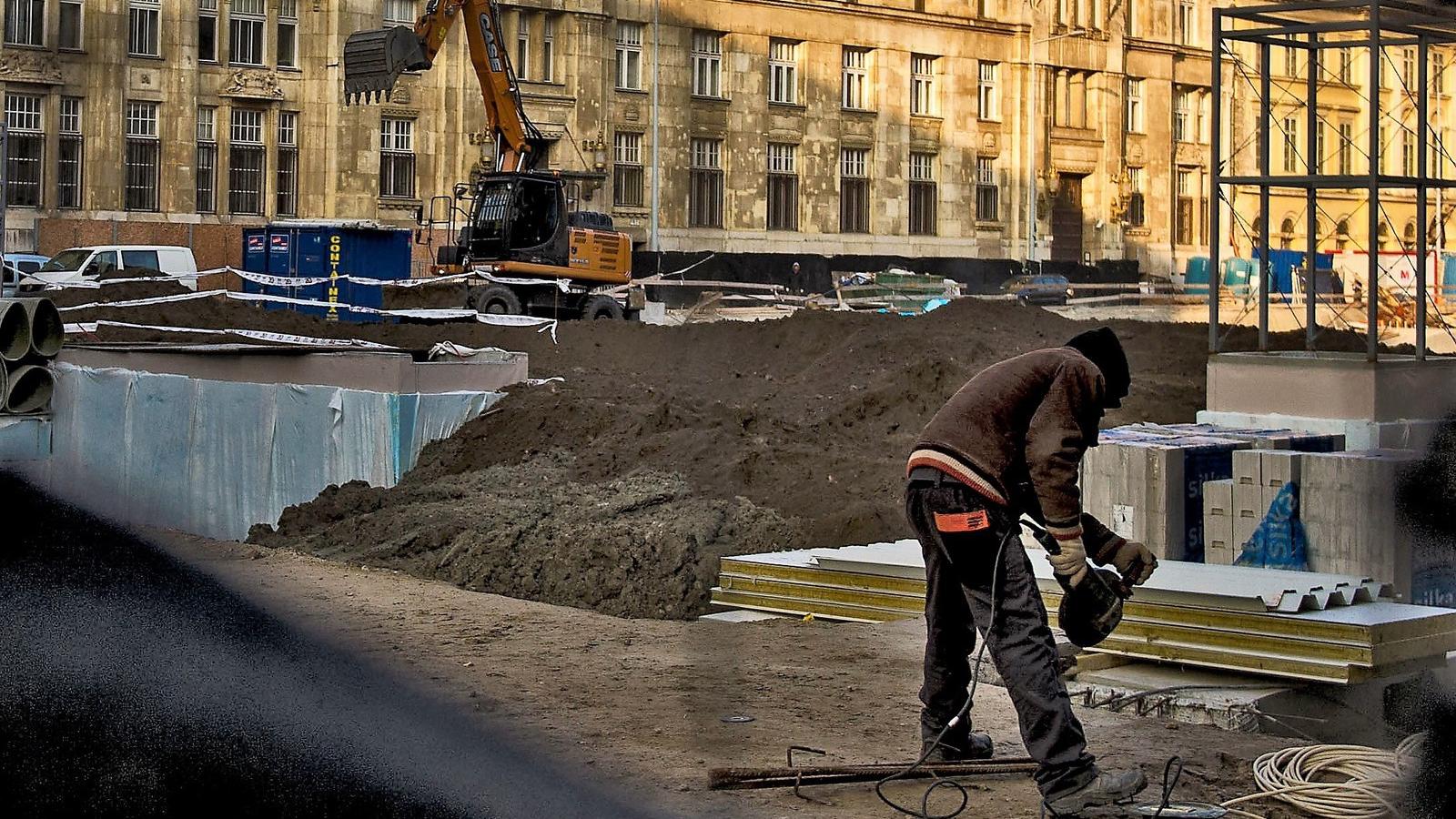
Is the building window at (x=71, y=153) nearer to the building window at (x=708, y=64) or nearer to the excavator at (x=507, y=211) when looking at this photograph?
the excavator at (x=507, y=211)

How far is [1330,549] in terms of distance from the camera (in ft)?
37.3

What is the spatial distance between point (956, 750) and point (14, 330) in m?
10.9

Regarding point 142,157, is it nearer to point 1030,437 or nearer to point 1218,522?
point 1218,522

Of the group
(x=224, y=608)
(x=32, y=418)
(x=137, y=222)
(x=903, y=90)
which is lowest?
(x=224, y=608)

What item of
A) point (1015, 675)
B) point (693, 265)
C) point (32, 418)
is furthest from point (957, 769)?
point (693, 265)

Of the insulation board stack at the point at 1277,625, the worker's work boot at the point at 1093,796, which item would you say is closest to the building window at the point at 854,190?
the insulation board stack at the point at 1277,625

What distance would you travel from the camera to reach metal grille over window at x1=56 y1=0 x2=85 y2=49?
4447 centimetres

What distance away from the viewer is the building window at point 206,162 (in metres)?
46.2

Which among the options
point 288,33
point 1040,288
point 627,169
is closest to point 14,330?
point 288,33

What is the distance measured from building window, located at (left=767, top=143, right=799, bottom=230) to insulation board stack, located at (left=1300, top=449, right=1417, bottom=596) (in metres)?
45.8

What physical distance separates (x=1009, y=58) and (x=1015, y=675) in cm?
5798

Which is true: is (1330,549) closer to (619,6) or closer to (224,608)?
(224,608)

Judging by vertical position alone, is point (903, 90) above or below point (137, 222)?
above

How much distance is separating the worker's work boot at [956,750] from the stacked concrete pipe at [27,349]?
10.7m
